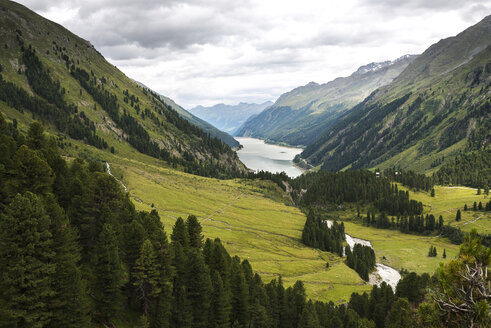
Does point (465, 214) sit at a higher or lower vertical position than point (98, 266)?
lower

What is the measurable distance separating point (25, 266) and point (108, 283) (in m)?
9.80

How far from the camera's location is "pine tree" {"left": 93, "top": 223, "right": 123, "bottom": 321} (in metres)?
34.3

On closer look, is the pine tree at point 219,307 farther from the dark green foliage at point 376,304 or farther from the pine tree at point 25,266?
the dark green foliage at point 376,304

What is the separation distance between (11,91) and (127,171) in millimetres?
103287

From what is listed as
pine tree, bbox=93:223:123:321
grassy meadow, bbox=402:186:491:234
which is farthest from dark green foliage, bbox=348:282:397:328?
grassy meadow, bbox=402:186:491:234

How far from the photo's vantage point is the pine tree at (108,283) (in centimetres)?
3431

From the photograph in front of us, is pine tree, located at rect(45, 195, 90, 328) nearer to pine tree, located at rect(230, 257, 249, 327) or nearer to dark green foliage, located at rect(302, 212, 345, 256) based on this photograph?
pine tree, located at rect(230, 257, 249, 327)

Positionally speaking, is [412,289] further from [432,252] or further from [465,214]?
[465,214]

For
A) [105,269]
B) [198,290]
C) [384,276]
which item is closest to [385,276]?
[384,276]

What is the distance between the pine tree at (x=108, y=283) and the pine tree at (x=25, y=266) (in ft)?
21.1

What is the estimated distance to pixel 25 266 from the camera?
2673cm

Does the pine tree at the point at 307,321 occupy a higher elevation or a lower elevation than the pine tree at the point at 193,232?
lower

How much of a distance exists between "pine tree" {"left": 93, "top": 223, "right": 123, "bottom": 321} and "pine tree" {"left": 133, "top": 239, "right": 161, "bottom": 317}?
282 centimetres

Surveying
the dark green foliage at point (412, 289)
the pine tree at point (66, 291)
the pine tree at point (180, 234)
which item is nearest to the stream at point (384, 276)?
the dark green foliage at point (412, 289)
